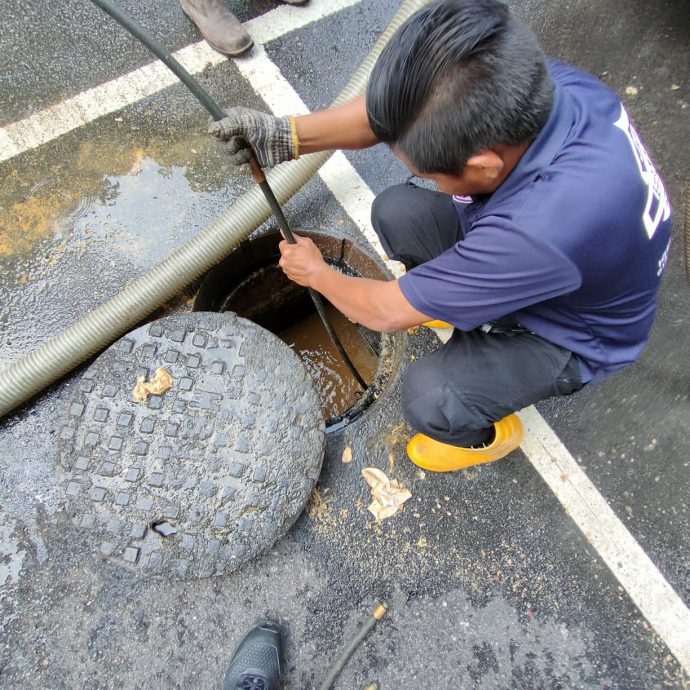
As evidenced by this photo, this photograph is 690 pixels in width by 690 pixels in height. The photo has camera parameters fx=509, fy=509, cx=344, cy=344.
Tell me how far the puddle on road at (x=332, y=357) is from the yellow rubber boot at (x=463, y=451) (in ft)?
3.58

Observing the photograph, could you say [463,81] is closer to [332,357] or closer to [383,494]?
[383,494]

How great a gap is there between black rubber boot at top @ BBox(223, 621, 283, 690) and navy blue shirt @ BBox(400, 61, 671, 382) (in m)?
1.35

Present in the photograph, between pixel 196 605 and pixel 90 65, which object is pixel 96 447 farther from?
pixel 90 65

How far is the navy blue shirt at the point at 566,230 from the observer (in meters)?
1.29

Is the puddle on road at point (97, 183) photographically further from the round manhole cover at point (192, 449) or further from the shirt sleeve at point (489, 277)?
the shirt sleeve at point (489, 277)

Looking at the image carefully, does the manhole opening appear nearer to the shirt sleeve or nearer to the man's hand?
the man's hand

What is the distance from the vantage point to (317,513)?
2.09 metres

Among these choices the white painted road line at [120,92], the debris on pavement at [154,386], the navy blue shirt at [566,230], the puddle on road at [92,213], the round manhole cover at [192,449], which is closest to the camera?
the navy blue shirt at [566,230]

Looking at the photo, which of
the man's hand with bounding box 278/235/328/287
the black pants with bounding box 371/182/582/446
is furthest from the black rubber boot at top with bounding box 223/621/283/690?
the man's hand with bounding box 278/235/328/287

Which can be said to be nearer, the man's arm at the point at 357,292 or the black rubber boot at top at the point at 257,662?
the man's arm at the point at 357,292

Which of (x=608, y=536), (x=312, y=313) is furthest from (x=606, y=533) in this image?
(x=312, y=313)

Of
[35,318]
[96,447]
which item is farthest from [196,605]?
[35,318]

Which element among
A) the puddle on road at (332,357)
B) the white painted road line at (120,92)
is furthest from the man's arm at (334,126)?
the puddle on road at (332,357)

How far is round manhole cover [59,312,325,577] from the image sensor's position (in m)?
1.94
